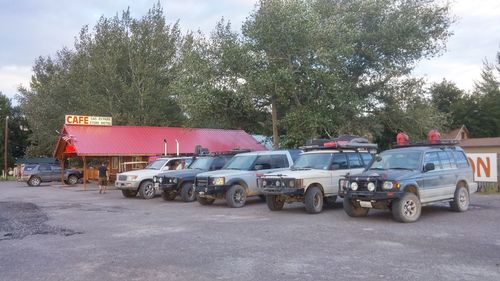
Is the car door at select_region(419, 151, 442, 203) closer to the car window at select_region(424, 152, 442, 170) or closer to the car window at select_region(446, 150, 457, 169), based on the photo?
the car window at select_region(424, 152, 442, 170)

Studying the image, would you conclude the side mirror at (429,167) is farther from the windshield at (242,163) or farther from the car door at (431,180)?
the windshield at (242,163)

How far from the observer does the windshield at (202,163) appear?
770 inches

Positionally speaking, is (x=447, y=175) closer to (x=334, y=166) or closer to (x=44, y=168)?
(x=334, y=166)

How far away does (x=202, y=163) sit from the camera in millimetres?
19828

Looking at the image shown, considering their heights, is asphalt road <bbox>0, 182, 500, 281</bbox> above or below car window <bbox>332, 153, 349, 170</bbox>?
Result: below

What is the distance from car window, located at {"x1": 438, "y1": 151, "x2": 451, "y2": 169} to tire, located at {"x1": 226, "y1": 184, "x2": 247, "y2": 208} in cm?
635

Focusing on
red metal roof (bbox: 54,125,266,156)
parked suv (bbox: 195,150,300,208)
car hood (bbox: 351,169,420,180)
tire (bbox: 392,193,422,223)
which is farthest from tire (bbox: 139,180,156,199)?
tire (bbox: 392,193,422,223)

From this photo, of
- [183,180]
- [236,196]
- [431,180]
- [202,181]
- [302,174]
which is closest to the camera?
[431,180]

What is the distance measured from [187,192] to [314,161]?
→ 5811 mm

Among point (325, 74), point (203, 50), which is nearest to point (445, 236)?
point (325, 74)

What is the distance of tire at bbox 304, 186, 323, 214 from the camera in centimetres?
1370

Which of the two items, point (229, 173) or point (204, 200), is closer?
point (229, 173)

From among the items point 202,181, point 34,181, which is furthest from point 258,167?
point 34,181

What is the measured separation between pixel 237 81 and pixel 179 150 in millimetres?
8692
